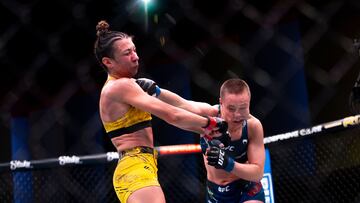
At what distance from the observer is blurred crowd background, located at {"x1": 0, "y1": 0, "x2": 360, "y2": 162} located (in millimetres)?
4516

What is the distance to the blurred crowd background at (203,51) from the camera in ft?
14.8

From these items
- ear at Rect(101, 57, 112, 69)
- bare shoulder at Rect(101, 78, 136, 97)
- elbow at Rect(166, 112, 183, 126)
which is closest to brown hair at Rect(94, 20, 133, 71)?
ear at Rect(101, 57, 112, 69)

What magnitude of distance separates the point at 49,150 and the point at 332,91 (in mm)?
3481

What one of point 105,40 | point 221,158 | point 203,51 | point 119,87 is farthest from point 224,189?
point 203,51

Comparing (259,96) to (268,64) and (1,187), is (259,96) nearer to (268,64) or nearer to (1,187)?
(268,64)

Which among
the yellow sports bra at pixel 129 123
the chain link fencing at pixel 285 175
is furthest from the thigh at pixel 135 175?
the chain link fencing at pixel 285 175

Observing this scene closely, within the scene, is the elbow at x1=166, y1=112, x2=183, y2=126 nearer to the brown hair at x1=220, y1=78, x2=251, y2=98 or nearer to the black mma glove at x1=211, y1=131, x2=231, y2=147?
the black mma glove at x1=211, y1=131, x2=231, y2=147

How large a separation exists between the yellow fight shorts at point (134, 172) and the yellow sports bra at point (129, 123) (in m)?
0.08

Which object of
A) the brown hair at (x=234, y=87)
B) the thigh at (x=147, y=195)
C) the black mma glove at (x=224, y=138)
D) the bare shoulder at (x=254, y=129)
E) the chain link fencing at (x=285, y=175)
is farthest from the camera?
the chain link fencing at (x=285, y=175)

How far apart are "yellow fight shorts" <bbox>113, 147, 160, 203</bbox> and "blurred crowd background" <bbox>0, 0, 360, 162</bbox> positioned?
7.14ft

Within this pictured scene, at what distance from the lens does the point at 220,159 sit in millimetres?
2271

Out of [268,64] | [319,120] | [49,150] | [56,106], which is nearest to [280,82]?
[268,64]

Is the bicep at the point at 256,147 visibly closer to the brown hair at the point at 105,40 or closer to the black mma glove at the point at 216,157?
the black mma glove at the point at 216,157

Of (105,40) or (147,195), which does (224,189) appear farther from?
(105,40)
